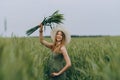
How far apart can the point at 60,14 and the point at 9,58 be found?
5.89 meters

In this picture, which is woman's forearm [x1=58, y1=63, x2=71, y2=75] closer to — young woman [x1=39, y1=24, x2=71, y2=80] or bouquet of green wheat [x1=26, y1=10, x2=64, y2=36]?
young woman [x1=39, y1=24, x2=71, y2=80]

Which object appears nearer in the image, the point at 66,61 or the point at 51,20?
the point at 66,61

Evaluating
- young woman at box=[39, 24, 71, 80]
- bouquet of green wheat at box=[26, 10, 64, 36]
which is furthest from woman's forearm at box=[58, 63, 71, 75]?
bouquet of green wheat at box=[26, 10, 64, 36]

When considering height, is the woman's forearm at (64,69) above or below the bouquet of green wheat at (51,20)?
below

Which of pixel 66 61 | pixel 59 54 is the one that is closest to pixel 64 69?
pixel 66 61

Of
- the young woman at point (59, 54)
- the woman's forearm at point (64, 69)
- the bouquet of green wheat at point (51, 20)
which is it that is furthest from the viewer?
the bouquet of green wheat at point (51, 20)

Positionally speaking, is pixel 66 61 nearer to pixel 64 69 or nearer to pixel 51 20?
pixel 64 69

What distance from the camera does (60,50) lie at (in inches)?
294

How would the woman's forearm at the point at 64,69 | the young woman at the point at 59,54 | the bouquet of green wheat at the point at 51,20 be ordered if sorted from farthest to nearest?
the bouquet of green wheat at the point at 51,20
the young woman at the point at 59,54
the woman's forearm at the point at 64,69

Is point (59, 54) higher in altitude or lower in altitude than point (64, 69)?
higher

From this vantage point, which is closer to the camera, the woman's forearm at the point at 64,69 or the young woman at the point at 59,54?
the woman's forearm at the point at 64,69

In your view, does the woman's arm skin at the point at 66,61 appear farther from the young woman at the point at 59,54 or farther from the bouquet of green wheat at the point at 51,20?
the bouquet of green wheat at the point at 51,20

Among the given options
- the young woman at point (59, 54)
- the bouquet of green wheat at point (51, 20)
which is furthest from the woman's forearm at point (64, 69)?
the bouquet of green wheat at point (51, 20)

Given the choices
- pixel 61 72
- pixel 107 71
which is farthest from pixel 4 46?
pixel 61 72
